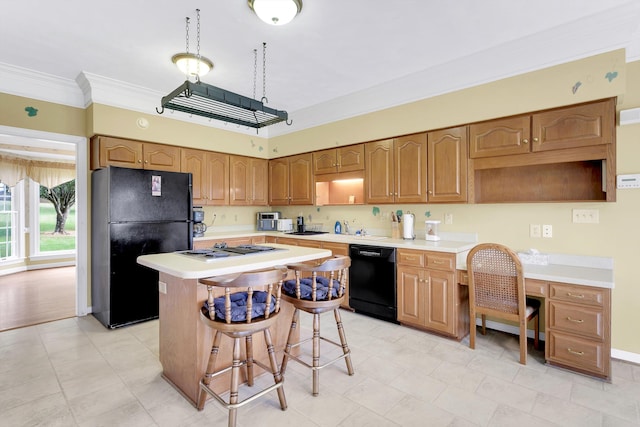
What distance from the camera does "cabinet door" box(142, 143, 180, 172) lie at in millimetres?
3994

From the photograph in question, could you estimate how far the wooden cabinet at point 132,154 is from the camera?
366 cm

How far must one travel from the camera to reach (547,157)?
2754mm

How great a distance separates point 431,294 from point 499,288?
25.1 inches

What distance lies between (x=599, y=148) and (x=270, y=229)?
4.11 m

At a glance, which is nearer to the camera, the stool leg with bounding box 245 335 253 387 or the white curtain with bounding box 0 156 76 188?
the stool leg with bounding box 245 335 253 387

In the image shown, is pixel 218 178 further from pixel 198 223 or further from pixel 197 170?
pixel 198 223

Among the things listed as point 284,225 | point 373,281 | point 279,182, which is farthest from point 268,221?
point 373,281

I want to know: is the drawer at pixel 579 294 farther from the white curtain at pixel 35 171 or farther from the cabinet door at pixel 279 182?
the white curtain at pixel 35 171

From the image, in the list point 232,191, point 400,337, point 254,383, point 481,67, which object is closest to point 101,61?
point 232,191

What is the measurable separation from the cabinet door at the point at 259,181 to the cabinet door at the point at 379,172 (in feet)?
6.47

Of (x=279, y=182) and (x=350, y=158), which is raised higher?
(x=350, y=158)

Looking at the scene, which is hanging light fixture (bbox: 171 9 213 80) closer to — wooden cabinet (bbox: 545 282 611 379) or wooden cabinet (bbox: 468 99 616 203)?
wooden cabinet (bbox: 468 99 616 203)

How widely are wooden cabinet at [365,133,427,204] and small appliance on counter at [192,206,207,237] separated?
2.15 metres

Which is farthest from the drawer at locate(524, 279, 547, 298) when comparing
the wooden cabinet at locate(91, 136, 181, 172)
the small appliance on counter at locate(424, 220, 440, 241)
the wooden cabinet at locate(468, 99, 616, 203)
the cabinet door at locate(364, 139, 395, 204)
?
the wooden cabinet at locate(91, 136, 181, 172)
